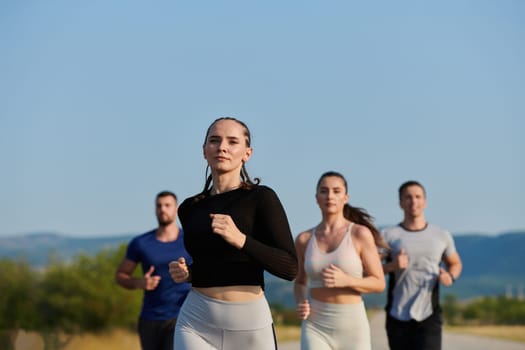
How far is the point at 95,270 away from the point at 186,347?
33.4m

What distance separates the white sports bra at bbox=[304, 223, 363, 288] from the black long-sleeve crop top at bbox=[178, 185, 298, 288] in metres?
3.00

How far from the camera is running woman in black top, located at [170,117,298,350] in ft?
17.5

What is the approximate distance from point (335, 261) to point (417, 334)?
2.34 meters

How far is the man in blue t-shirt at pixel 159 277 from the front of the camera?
10.4 metres

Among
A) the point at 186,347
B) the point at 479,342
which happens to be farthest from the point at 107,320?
the point at 186,347

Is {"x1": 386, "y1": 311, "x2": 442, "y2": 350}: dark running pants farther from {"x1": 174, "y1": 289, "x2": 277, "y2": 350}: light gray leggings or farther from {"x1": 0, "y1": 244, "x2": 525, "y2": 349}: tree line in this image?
{"x1": 0, "y1": 244, "x2": 525, "y2": 349}: tree line

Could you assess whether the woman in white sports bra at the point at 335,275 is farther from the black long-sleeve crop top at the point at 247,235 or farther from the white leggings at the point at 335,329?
the black long-sleeve crop top at the point at 247,235

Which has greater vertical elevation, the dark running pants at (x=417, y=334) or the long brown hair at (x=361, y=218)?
the long brown hair at (x=361, y=218)

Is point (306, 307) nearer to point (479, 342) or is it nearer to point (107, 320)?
point (479, 342)

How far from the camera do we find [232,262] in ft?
17.5

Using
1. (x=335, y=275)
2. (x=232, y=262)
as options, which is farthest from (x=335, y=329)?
(x=232, y=262)

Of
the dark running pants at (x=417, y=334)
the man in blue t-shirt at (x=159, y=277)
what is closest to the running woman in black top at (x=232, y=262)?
the man in blue t-shirt at (x=159, y=277)

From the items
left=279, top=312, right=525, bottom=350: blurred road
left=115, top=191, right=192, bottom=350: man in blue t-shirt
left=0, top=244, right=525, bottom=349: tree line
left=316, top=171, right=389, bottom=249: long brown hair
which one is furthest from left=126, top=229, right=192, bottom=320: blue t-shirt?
left=0, top=244, right=525, bottom=349: tree line

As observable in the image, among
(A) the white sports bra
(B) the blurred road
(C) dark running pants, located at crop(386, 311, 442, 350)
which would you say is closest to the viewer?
(A) the white sports bra
